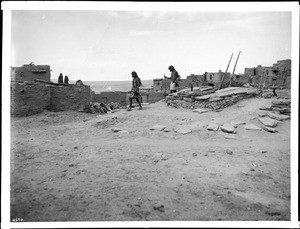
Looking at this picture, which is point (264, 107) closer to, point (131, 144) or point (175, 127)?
point (175, 127)

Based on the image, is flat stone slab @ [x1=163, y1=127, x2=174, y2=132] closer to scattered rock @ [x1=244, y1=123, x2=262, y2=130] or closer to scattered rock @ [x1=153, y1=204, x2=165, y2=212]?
scattered rock @ [x1=244, y1=123, x2=262, y2=130]

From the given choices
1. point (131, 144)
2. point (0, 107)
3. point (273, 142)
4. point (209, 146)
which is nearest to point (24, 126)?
point (0, 107)

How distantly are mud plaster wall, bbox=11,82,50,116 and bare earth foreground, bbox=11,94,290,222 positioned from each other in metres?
2.28

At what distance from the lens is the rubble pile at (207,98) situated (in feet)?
23.2

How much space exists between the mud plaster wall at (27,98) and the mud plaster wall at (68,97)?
1.33ft

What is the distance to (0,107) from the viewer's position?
3.21m

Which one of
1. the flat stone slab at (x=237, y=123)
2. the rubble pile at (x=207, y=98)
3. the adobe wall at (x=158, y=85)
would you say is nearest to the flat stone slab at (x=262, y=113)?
the flat stone slab at (x=237, y=123)

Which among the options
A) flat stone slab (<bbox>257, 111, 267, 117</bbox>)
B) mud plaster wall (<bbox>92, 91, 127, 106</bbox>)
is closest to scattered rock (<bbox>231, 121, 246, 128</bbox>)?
flat stone slab (<bbox>257, 111, 267, 117</bbox>)

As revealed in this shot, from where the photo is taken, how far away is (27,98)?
719 cm

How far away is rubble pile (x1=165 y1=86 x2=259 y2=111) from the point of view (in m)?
7.07

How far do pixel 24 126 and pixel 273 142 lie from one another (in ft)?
21.1

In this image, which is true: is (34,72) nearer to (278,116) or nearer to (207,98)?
(207,98)

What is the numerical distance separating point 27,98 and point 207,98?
621cm

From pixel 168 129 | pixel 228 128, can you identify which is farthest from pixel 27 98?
pixel 228 128
